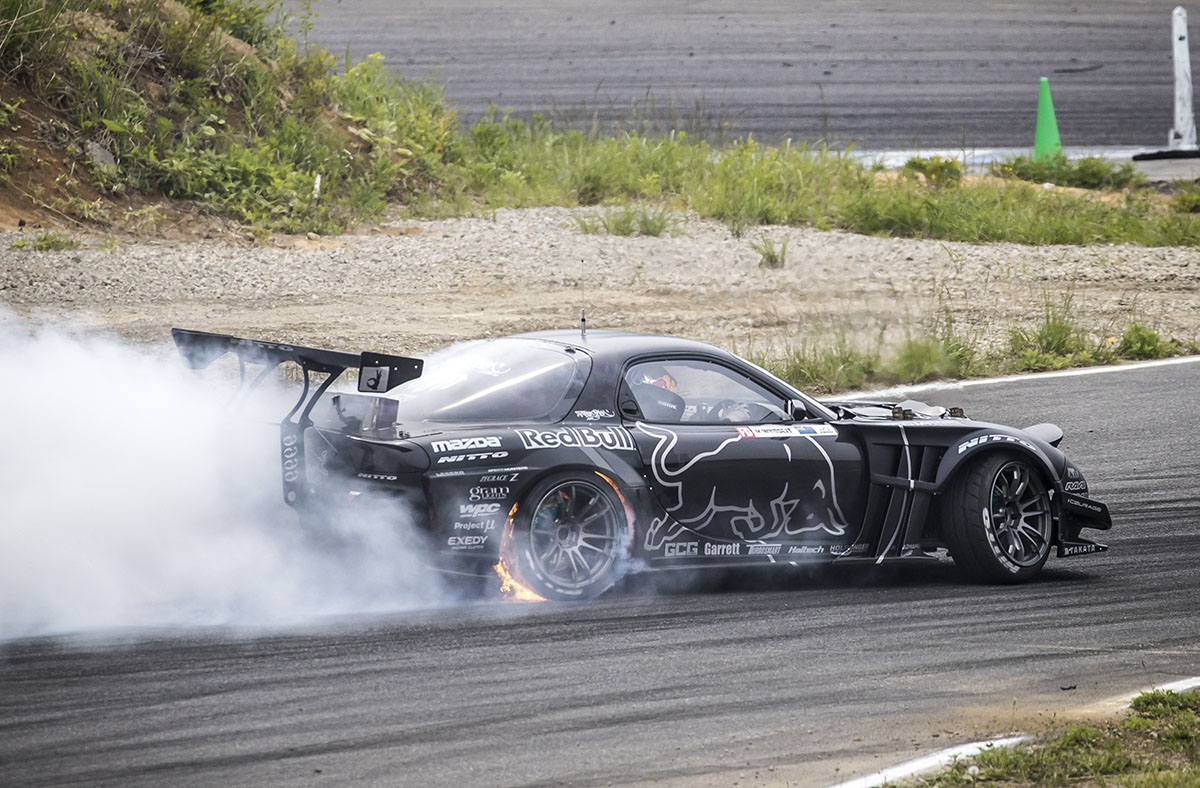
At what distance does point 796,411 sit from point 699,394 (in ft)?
1.73

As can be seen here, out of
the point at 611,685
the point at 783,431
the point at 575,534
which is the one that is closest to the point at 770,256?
the point at 783,431

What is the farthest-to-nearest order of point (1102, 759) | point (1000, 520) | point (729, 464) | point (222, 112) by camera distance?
point (222, 112) → point (1000, 520) → point (729, 464) → point (1102, 759)

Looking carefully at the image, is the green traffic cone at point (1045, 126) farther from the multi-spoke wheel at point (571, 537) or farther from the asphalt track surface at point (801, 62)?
the multi-spoke wheel at point (571, 537)

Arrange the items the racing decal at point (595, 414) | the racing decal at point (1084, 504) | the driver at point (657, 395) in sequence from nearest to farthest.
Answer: the racing decal at point (595, 414), the driver at point (657, 395), the racing decal at point (1084, 504)

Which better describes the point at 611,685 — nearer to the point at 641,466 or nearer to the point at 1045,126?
the point at 641,466

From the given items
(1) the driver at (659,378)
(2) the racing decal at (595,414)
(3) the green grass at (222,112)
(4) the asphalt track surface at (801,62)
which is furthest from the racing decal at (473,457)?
(4) the asphalt track surface at (801,62)

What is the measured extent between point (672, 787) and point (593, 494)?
2425 mm

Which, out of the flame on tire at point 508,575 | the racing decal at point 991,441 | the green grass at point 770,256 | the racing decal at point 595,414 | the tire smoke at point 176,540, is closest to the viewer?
the tire smoke at point 176,540

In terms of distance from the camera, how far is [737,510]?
7.79m

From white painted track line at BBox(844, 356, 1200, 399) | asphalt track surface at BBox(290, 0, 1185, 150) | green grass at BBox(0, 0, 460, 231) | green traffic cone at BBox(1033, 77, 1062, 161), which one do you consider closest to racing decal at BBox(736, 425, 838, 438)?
Result: white painted track line at BBox(844, 356, 1200, 399)

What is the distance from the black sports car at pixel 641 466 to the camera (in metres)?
7.11

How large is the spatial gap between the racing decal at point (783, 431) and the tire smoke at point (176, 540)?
1771mm

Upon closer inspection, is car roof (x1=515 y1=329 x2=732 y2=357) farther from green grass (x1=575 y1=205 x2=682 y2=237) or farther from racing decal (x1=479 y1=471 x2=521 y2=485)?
green grass (x1=575 y1=205 x2=682 y2=237)

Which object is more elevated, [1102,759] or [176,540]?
[176,540]
